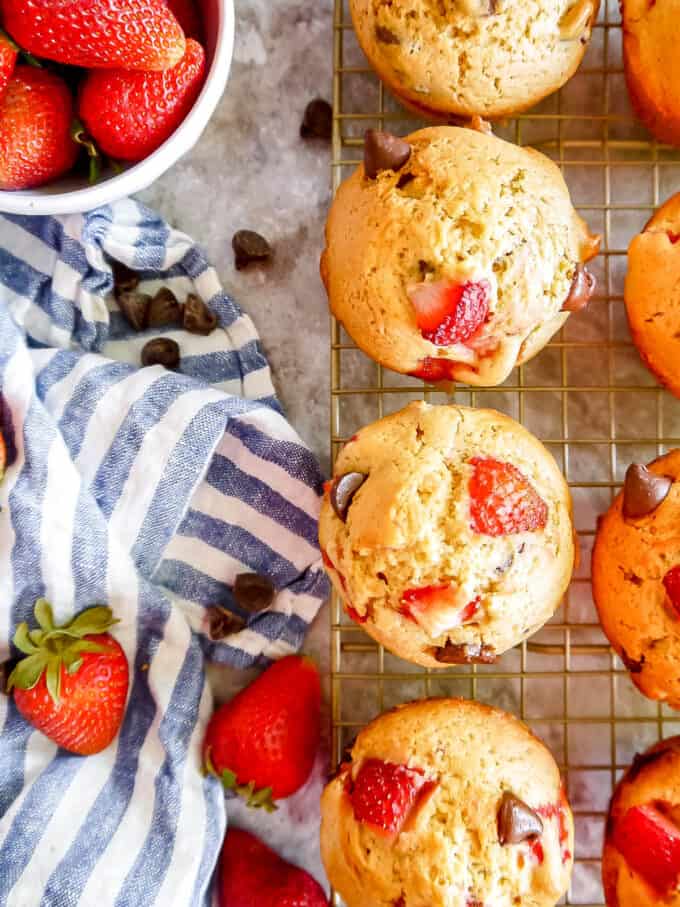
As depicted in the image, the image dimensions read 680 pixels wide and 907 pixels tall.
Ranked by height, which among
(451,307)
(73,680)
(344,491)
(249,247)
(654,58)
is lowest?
(73,680)

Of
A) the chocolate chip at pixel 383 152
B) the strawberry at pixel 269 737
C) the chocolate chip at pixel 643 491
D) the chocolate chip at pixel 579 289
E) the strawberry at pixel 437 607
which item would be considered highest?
the chocolate chip at pixel 383 152

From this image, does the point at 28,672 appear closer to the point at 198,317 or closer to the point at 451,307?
the point at 198,317

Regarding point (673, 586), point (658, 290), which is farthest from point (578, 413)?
point (673, 586)

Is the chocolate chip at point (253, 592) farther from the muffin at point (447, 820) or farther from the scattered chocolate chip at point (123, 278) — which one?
the scattered chocolate chip at point (123, 278)

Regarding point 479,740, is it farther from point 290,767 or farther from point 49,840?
point 49,840

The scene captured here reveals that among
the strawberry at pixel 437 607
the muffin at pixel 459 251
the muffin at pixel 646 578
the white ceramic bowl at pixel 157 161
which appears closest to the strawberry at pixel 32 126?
the white ceramic bowl at pixel 157 161

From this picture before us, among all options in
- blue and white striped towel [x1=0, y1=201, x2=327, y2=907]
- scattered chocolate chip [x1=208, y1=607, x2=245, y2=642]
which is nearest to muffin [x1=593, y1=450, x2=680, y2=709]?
blue and white striped towel [x1=0, y1=201, x2=327, y2=907]
